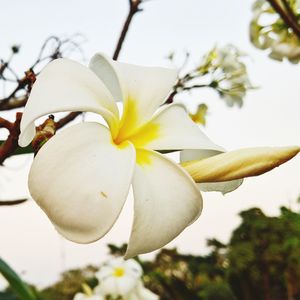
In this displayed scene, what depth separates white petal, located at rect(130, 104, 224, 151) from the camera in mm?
405

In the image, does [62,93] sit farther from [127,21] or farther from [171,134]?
[127,21]

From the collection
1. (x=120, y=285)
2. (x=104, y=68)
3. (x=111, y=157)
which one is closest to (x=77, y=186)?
(x=111, y=157)

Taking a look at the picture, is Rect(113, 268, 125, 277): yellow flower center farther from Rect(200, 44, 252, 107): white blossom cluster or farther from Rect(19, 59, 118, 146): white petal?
Rect(19, 59, 118, 146): white petal

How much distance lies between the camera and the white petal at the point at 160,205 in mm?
348

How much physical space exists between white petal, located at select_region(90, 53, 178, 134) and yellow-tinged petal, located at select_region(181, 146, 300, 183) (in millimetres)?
91

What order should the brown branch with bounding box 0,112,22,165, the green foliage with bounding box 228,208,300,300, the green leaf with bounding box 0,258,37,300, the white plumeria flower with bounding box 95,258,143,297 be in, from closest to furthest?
the brown branch with bounding box 0,112,22,165, the green leaf with bounding box 0,258,37,300, the white plumeria flower with bounding box 95,258,143,297, the green foliage with bounding box 228,208,300,300

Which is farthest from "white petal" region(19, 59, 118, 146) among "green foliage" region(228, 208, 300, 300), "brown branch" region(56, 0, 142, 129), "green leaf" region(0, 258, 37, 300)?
"green foliage" region(228, 208, 300, 300)

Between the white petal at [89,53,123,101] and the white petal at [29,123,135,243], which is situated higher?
the white petal at [89,53,123,101]

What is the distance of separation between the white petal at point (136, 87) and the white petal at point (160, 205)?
0.07 metres

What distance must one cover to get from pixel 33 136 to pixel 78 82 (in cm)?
6

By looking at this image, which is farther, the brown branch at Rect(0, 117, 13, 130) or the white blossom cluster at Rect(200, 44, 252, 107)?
the white blossom cluster at Rect(200, 44, 252, 107)

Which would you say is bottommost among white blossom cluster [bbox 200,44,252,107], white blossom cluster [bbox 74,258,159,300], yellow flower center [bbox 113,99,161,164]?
white blossom cluster [bbox 74,258,159,300]

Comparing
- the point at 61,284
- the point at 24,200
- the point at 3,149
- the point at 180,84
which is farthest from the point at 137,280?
the point at 61,284

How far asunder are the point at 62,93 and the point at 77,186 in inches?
2.9
